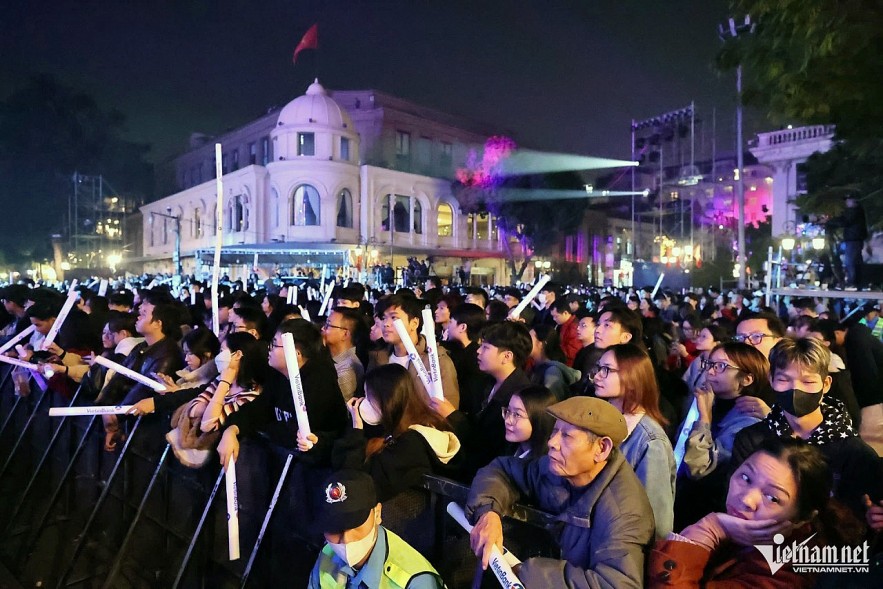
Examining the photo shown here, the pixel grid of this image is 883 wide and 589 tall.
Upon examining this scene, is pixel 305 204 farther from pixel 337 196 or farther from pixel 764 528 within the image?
pixel 764 528

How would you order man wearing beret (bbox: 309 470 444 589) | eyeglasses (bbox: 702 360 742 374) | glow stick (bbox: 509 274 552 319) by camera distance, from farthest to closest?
1. glow stick (bbox: 509 274 552 319)
2. eyeglasses (bbox: 702 360 742 374)
3. man wearing beret (bbox: 309 470 444 589)

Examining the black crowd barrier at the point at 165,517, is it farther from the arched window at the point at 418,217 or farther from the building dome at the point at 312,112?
the arched window at the point at 418,217

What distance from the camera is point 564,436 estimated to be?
240 cm

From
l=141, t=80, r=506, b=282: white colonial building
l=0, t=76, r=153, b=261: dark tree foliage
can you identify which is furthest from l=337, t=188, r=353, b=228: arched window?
l=0, t=76, r=153, b=261: dark tree foliage

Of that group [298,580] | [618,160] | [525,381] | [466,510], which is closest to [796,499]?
[466,510]

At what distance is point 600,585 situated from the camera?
2.15m

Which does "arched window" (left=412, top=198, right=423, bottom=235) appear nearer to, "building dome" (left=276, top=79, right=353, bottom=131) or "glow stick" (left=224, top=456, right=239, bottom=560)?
"building dome" (left=276, top=79, right=353, bottom=131)

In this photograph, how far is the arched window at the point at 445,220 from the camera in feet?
149

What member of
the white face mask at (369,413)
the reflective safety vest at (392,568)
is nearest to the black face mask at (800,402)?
the reflective safety vest at (392,568)

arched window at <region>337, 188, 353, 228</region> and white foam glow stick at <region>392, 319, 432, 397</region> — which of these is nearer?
white foam glow stick at <region>392, 319, 432, 397</region>

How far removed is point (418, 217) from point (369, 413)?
4120cm

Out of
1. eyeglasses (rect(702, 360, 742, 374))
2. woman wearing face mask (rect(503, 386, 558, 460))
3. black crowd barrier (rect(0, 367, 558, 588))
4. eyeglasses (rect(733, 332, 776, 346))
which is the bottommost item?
black crowd barrier (rect(0, 367, 558, 588))

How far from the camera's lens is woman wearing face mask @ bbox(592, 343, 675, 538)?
268 centimetres

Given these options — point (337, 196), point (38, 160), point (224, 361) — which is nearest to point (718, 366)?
point (224, 361)
